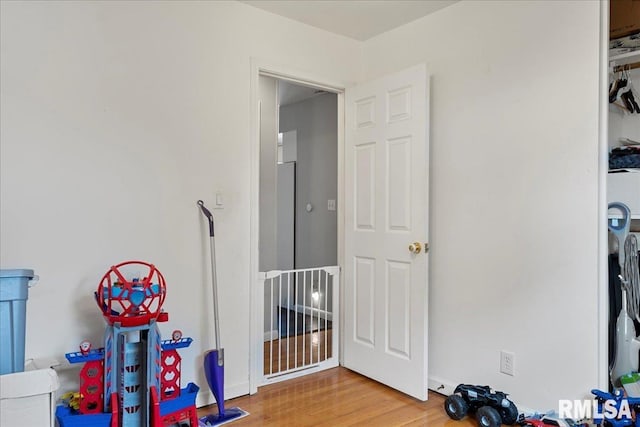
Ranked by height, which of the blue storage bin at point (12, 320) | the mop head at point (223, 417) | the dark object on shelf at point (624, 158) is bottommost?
the mop head at point (223, 417)

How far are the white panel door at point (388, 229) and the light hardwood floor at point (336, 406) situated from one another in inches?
4.7

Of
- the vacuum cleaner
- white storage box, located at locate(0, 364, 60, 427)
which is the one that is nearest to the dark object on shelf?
the vacuum cleaner

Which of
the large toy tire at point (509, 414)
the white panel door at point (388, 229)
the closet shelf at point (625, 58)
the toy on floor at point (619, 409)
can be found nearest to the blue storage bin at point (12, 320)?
the white panel door at point (388, 229)

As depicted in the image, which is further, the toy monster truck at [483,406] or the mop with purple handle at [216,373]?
the mop with purple handle at [216,373]

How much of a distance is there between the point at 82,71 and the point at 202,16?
2.62ft

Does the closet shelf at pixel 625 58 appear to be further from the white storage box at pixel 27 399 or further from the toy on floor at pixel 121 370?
the white storage box at pixel 27 399

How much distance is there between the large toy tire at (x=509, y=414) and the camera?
Answer: 2312mm

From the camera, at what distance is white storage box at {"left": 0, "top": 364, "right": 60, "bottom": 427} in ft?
5.16

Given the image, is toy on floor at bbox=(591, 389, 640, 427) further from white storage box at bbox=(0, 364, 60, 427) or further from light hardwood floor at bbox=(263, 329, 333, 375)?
white storage box at bbox=(0, 364, 60, 427)

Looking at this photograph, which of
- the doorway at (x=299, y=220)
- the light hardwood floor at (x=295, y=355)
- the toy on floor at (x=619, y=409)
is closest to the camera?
the toy on floor at (x=619, y=409)

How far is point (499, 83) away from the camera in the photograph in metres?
2.59

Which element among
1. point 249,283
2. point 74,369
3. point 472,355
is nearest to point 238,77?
point 249,283

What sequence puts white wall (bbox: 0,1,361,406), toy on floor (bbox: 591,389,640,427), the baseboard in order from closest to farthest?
toy on floor (bbox: 591,389,640,427) < white wall (bbox: 0,1,361,406) < the baseboard

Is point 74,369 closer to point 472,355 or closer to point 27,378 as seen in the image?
point 27,378
